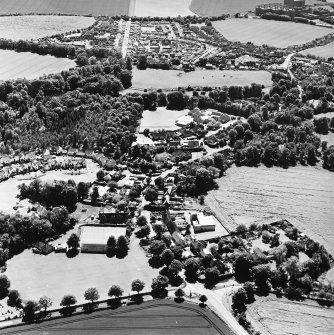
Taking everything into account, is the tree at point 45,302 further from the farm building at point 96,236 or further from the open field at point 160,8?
the open field at point 160,8

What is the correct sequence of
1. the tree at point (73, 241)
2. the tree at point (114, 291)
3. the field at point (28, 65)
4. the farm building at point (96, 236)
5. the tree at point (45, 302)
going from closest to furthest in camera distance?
1. the tree at point (45, 302)
2. the tree at point (114, 291)
3. the tree at point (73, 241)
4. the farm building at point (96, 236)
5. the field at point (28, 65)

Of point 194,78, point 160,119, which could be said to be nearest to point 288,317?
point 160,119

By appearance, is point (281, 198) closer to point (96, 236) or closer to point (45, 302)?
point (96, 236)

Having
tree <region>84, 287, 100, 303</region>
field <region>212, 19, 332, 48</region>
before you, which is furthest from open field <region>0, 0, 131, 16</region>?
tree <region>84, 287, 100, 303</region>

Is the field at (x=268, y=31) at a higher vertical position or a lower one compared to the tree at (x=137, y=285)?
higher

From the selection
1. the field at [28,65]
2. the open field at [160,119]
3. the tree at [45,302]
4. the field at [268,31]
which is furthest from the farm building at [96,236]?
the field at [268,31]

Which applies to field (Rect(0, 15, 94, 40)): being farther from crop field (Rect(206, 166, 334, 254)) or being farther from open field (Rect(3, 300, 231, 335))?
open field (Rect(3, 300, 231, 335))
